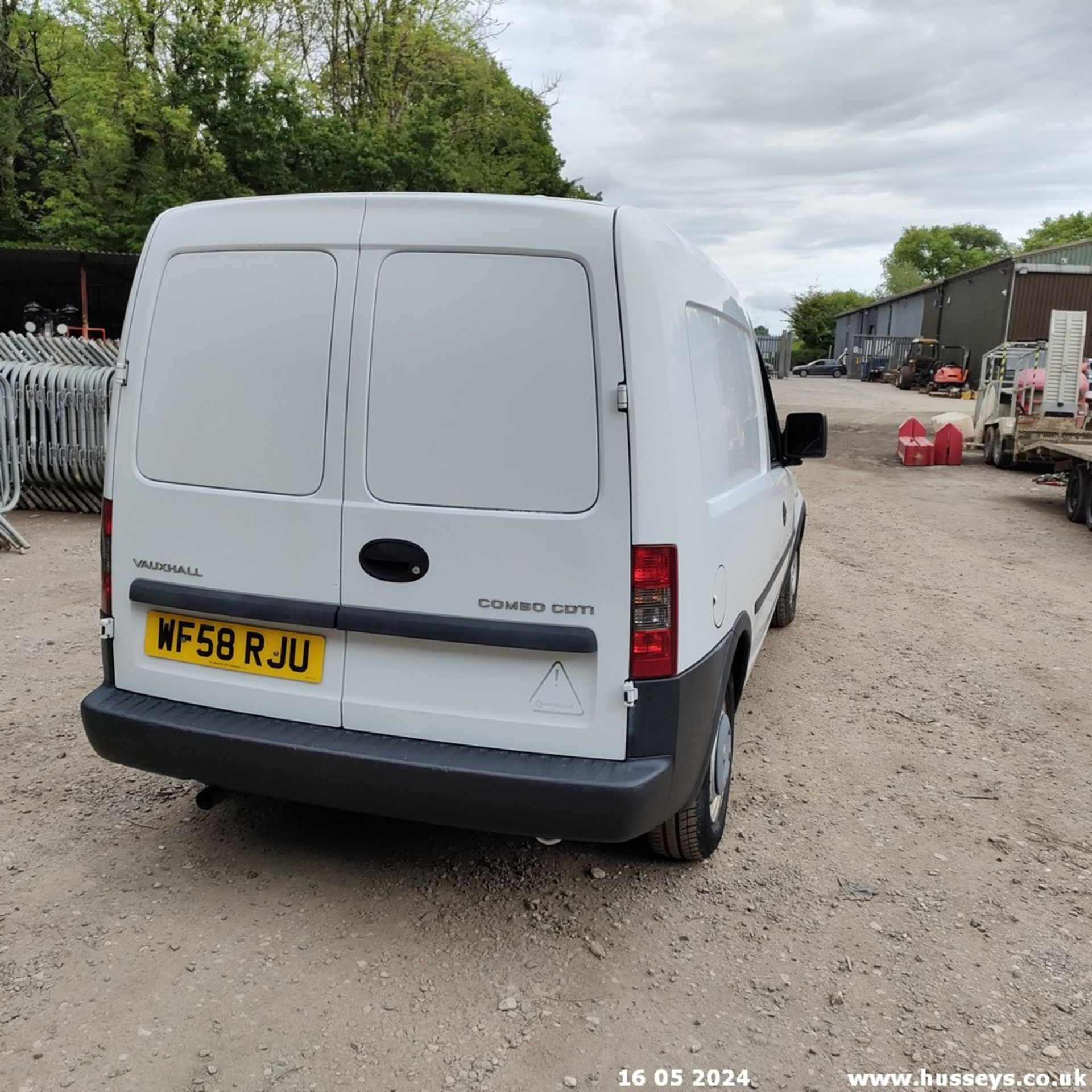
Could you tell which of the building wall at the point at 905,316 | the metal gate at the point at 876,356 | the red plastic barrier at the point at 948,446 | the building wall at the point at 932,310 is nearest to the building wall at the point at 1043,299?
the building wall at the point at 932,310

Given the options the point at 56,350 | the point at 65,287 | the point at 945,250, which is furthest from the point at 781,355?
the point at 945,250

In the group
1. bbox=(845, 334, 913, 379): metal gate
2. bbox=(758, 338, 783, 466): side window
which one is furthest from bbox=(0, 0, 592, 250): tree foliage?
bbox=(845, 334, 913, 379): metal gate

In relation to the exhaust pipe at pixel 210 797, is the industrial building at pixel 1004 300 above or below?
above

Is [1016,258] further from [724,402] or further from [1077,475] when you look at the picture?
[724,402]

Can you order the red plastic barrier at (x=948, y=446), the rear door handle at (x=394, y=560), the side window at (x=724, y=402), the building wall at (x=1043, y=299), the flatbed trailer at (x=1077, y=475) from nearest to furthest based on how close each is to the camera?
the rear door handle at (x=394, y=560) < the side window at (x=724, y=402) < the flatbed trailer at (x=1077, y=475) < the red plastic barrier at (x=948, y=446) < the building wall at (x=1043, y=299)

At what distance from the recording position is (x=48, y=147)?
31562 millimetres

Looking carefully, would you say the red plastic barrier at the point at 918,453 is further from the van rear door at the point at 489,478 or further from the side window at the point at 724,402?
the van rear door at the point at 489,478

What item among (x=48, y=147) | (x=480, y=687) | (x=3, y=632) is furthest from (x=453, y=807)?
(x=48, y=147)

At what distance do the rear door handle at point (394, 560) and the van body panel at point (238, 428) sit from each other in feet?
0.32

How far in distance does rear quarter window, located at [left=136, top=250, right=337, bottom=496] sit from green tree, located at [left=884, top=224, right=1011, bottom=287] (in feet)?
322

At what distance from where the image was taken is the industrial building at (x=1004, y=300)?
32688 mm

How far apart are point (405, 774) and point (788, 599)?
417 centimetres

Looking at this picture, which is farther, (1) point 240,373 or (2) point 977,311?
(2) point 977,311

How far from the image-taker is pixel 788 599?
20.9 ft
